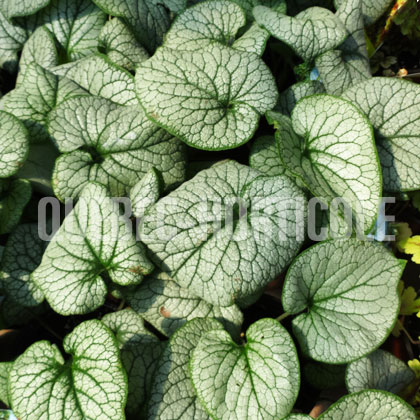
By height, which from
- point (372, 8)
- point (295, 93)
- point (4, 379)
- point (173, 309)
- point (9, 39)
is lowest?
point (4, 379)

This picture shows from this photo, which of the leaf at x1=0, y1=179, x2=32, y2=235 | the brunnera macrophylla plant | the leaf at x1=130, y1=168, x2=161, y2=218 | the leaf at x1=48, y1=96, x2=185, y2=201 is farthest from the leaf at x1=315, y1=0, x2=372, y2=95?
the leaf at x1=0, y1=179, x2=32, y2=235

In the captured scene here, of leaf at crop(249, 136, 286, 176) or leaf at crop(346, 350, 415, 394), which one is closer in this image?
leaf at crop(346, 350, 415, 394)

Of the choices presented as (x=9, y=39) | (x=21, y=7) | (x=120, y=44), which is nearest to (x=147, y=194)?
(x=120, y=44)

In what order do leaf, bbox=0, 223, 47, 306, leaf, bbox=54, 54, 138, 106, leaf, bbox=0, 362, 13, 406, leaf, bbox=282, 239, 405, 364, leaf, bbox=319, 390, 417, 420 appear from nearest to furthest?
leaf, bbox=319, 390, 417, 420, leaf, bbox=282, 239, 405, 364, leaf, bbox=0, 362, 13, 406, leaf, bbox=0, 223, 47, 306, leaf, bbox=54, 54, 138, 106

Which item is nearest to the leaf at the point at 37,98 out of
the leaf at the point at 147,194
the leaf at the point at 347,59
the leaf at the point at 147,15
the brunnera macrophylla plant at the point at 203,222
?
the brunnera macrophylla plant at the point at 203,222

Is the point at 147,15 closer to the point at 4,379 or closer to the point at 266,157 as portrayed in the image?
the point at 266,157

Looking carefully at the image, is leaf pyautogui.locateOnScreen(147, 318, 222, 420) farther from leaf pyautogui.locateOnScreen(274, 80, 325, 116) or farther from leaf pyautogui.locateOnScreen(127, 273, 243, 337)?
leaf pyautogui.locateOnScreen(274, 80, 325, 116)
